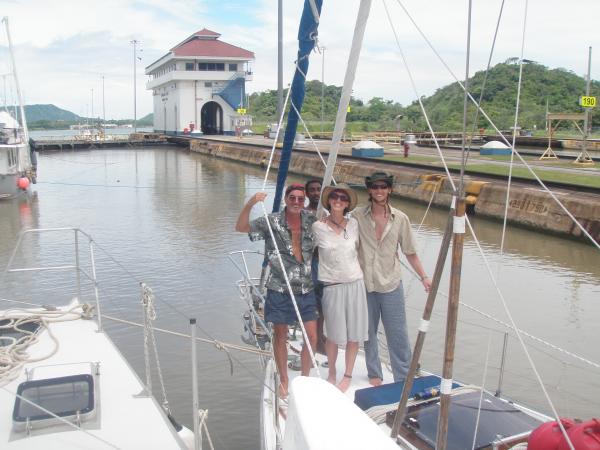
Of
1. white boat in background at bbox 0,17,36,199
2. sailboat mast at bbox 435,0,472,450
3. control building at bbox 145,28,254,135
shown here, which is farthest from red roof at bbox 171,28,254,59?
sailboat mast at bbox 435,0,472,450

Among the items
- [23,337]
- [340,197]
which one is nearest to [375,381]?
[340,197]

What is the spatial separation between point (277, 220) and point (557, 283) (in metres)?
8.33

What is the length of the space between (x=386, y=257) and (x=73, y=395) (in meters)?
2.51

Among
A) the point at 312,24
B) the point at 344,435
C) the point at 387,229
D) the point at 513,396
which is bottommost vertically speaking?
the point at 513,396

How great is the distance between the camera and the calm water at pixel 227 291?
6859 mm

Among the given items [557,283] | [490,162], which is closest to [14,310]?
[557,283]

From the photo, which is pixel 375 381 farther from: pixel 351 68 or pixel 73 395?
pixel 351 68

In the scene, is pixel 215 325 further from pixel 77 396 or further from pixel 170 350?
pixel 77 396

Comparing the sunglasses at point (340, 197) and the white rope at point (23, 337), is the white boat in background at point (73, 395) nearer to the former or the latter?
the white rope at point (23, 337)

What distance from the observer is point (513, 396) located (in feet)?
22.0

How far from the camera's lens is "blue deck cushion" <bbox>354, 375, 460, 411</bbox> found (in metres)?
4.34

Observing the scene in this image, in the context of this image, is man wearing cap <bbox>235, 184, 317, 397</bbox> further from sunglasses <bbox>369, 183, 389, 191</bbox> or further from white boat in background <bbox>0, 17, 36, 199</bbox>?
white boat in background <bbox>0, 17, 36, 199</bbox>

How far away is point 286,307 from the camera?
483 cm

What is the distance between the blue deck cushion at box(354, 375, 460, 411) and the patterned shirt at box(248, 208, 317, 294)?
895 mm
